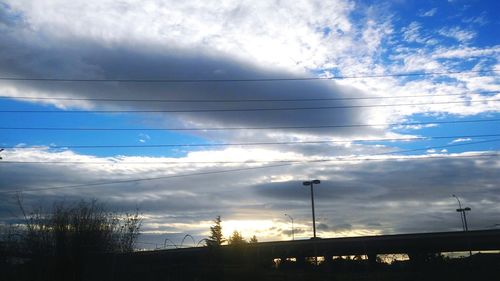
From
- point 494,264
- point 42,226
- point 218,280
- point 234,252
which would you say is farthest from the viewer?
point 234,252

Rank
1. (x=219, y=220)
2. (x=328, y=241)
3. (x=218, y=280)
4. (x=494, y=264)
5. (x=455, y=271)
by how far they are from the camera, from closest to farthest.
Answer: (x=218, y=280), (x=455, y=271), (x=494, y=264), (x=328, y=241), (x=219, y=220)

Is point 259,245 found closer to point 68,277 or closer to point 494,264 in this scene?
point 494,264

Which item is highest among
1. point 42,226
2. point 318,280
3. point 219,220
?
point 219,220

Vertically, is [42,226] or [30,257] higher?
[42,226]

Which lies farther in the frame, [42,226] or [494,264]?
[494,264]

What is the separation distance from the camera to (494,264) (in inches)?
1362

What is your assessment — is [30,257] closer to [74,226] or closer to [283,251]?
[74,226]

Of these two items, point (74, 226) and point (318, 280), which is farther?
point (318, 280)

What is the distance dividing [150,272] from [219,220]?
85.7 meters

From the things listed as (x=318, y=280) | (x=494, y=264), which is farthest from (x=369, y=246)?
(x=318, y=280)

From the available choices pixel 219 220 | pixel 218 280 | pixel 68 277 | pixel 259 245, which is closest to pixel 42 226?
pixel 68 277

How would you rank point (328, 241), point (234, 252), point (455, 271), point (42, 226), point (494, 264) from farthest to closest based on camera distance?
point (328, 241), point (234, 252), point (494, 264), point (455, 271), point (42, 226)

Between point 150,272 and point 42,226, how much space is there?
20.5 feet

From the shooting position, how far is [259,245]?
72312 mm
